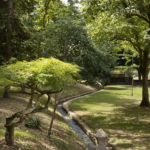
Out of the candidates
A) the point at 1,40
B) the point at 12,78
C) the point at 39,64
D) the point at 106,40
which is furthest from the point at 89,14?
the point at 12,78

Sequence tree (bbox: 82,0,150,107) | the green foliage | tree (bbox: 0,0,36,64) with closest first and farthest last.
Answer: the green foliage → tree (bbox: 82,0,150,107) → tree (bbox: 0,0,36,64)

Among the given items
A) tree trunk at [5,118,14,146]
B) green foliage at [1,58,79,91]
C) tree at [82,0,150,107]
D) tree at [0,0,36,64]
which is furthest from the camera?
tree at [0,0,36,64]

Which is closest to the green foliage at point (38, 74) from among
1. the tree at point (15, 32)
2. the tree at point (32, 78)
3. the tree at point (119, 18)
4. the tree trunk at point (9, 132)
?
the tree at point (32, 78)

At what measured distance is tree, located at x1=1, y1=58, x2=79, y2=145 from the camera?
525 cm

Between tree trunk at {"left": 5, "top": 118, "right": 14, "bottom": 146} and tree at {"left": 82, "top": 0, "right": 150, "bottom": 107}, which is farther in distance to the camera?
tree at {"left": 82, "top": 0, "right": 150, "bottom": 107}

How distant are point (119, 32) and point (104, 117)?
19.3 ft

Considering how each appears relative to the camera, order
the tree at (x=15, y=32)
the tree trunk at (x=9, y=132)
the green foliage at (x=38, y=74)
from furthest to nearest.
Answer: the tree at (x=15, y=32) → the green foliage at (x=38, y=74) → the tree trunk at (x=9, y=132)

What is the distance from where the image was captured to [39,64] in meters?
6.12

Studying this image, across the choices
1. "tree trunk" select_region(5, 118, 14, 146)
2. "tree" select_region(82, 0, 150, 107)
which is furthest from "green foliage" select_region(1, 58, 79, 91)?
"tree" select_region(82, 0, 150, 107)

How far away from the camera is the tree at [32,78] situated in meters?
5.25

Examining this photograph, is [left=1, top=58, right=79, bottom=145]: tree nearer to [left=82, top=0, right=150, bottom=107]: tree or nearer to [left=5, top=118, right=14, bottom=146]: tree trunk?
[left=5, top=118, right=14, bottom=146]: tree trunk

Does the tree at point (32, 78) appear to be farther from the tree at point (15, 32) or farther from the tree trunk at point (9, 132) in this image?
the tree at point (15, 32)

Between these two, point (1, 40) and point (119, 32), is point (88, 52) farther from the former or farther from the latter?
point (1, 40)

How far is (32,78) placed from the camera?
5645 millimetres
